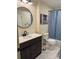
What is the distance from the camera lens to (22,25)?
312 cm

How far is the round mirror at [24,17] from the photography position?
9.78ft

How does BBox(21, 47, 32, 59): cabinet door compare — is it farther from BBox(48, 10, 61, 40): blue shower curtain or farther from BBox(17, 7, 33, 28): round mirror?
BBox(48, 10, 61, 40): blue shower curtain

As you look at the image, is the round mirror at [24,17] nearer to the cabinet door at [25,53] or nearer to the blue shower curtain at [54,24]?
the cabinet door at [25,53]

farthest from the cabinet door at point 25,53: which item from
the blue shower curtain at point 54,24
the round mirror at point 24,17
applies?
the blue shower curtain at point 54,24

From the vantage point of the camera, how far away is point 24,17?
323cm

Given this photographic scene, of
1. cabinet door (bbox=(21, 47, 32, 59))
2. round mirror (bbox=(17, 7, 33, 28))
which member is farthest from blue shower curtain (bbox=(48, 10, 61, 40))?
cabinet door (bbox=(21, 47, 32, 59))

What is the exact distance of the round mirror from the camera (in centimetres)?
298

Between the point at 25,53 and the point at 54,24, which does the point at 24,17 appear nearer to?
the point at 25,53
